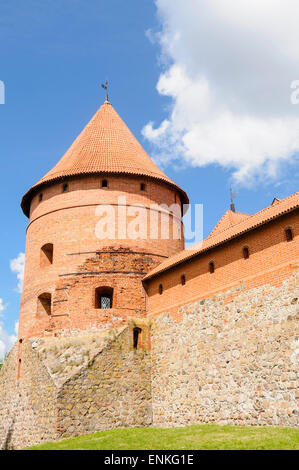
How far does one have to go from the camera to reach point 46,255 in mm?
14242

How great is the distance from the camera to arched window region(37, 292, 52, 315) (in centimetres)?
1350

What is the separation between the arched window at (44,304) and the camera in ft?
44.3

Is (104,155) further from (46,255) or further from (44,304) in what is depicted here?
(44,304)

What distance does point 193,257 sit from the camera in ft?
38.3

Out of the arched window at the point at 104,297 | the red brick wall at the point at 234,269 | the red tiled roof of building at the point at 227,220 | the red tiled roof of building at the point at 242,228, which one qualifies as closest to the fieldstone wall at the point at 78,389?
the arched window at the point at 104,297

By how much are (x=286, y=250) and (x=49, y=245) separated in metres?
7.69

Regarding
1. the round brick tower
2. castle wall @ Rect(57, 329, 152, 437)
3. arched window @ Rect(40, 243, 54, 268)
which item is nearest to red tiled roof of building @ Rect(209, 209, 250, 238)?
the round brick tower

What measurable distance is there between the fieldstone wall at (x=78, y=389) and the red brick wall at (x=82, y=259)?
25.7 inches

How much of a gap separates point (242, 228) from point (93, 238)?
4.77 meters

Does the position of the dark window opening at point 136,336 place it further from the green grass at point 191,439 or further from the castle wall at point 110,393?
the green grass at point 191,439

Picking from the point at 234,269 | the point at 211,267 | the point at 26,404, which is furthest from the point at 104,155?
the point at 26,404

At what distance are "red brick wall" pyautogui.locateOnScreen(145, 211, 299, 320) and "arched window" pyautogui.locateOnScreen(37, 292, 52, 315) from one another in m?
3.04
